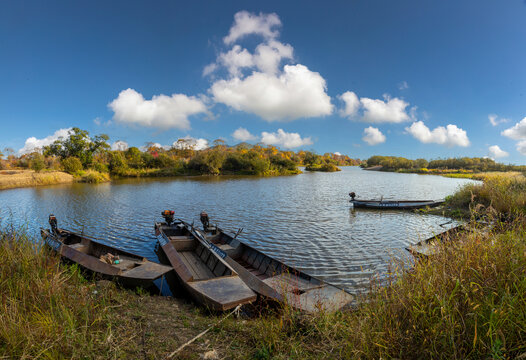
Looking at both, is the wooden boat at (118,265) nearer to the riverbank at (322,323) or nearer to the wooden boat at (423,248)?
the riverbank at (322,323)

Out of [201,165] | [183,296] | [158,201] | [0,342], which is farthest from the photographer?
[201,165]

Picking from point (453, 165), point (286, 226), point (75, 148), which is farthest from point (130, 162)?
point (453, 165)

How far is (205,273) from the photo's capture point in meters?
8.64

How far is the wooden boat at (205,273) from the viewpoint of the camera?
5754 millimetres

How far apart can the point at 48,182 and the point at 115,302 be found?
50771mm

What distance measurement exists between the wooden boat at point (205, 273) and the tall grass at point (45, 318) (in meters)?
1.93

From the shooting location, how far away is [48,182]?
141 ft

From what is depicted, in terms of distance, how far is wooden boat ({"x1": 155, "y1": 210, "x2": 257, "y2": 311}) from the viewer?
18.9 feet

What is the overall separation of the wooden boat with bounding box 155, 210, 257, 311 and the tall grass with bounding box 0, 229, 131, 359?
6.32ft

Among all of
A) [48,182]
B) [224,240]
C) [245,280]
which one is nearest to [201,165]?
[48,182]

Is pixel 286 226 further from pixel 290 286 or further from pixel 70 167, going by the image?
pixel 70 167

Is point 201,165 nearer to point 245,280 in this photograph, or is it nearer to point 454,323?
point 245,280

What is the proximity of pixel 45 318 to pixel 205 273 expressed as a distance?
5.07 meters

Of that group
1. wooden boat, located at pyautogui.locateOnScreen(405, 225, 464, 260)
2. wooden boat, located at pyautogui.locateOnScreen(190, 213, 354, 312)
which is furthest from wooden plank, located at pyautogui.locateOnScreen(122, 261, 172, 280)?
wooden boat, located at pyautogui.locateOnScreen(405, 225, 464, 260)
